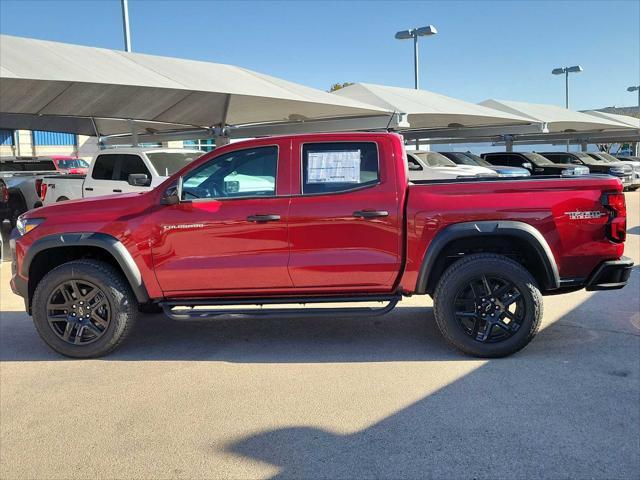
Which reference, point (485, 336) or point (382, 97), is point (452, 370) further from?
point (382, 97)

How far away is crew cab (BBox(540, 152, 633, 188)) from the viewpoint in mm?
21578

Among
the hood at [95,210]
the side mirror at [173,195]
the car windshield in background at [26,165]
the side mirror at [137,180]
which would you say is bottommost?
the hood at [95,210]

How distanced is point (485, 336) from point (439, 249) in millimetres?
805

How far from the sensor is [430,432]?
3486 mm

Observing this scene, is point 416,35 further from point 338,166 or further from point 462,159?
point 338,166

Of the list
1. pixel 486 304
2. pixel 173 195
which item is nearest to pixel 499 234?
pixel 486 304

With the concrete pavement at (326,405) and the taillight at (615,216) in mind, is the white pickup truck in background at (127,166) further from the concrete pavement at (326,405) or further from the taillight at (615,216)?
the taillight at (615,216)

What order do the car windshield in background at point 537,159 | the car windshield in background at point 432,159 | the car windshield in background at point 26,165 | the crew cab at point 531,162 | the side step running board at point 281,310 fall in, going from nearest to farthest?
the side step running board at point 281,310, the car windshield in background at point 432,159, the car windshield in background at point 26,165, the crew cab at point 531,162, the car windshield in background at point 537,159

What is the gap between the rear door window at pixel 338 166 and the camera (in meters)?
4.77

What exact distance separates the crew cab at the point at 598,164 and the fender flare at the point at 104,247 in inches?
790

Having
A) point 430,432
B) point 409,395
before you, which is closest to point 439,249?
point 409,395

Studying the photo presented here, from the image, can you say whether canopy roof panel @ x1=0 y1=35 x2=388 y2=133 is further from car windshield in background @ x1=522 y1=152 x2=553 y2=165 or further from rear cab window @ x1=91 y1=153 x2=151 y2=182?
car windshield in background @ x1=522 y1=152 x2=553 y2=165

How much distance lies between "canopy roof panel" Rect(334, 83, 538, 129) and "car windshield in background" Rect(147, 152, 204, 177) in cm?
896

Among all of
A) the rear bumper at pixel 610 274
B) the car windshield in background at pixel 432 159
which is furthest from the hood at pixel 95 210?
the car windshield in background at pixel 432 159
